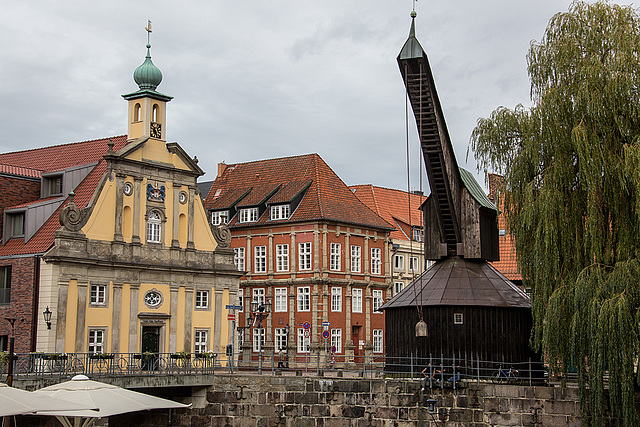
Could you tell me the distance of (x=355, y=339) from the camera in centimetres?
4872

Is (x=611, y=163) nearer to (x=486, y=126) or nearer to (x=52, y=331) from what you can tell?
(x=486, y=126)

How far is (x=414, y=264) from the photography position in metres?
55.0

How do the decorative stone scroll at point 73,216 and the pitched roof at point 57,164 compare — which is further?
the pitched roof at point 57,164

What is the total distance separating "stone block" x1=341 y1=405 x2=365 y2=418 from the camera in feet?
92.5

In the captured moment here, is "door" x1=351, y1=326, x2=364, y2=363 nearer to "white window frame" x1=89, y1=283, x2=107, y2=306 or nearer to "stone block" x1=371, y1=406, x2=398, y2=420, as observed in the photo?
"white window frame" x1=89, y1=283, x2=107, y2=306

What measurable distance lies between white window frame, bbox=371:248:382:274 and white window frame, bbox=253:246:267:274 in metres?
6.20

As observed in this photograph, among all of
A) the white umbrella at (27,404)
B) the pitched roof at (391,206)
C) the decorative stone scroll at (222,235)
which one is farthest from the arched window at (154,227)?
the white umbrella at (27,404)

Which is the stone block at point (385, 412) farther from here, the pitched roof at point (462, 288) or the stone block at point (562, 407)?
the stone block at point (562, 407)

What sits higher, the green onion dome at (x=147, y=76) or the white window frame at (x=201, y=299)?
the green onion dome at (x=147, y=76)

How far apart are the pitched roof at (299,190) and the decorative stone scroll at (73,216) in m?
14.8

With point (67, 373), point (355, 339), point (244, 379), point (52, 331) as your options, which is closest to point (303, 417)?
point (244, 379)

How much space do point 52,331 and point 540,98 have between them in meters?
19.9

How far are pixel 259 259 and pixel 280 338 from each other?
465cm

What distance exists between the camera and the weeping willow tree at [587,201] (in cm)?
2252
